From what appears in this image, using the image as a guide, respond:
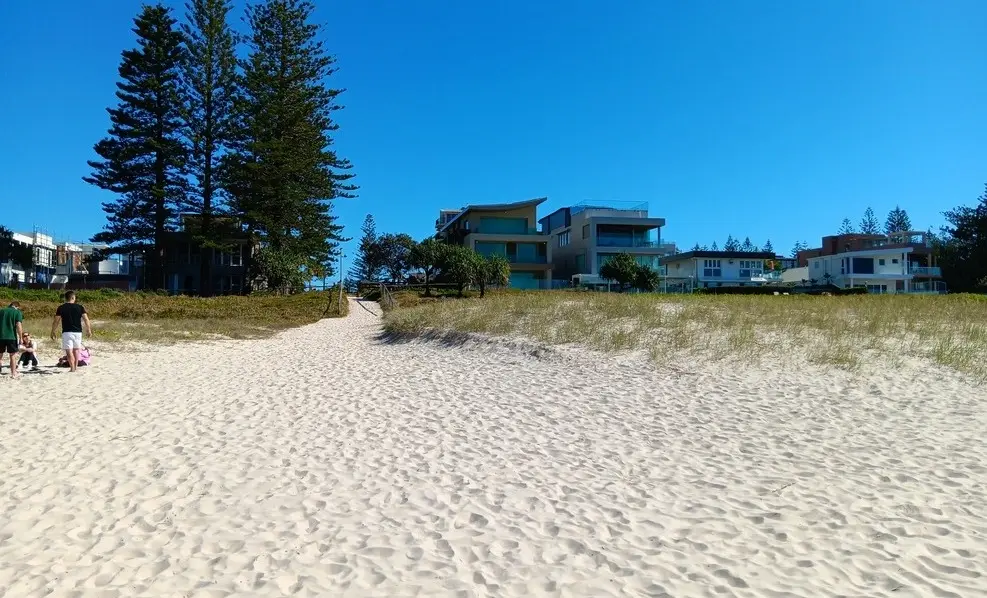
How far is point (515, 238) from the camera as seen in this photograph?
48.7 m

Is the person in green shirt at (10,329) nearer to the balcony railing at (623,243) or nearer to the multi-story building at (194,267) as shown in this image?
the multi-story building at (194,267)

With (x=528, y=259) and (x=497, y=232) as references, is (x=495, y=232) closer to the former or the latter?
(x=497, y=232)

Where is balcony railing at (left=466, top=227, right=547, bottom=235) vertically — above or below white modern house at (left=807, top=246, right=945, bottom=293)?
above

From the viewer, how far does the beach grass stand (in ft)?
64.9

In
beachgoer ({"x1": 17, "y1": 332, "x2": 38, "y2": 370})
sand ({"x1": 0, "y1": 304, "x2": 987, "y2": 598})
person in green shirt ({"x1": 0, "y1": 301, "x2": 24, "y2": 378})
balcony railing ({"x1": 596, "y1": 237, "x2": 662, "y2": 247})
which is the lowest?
sand ({"x1": 0, "y1": 304, "x2": 987, "y2": 598})

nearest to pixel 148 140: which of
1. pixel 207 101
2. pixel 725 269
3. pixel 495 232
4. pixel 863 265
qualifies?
pixel 207 101

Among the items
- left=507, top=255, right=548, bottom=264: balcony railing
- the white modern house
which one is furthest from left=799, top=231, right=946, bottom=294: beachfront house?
left=507, top=255, right=548, bottom=264: balcony railing

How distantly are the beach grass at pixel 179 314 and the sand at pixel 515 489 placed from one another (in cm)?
1111

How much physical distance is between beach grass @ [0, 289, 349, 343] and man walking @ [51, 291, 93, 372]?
20.4 feet

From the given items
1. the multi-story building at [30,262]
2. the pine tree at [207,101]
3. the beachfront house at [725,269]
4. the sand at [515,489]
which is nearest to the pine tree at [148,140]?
the pine tree at [207,101]

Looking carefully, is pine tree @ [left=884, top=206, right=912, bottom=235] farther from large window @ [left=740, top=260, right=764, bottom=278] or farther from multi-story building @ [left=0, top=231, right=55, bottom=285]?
multi-story building @ [left=0, top=231, right=55, bottom=285]

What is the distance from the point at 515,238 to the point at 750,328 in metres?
36.9

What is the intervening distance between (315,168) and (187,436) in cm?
3557

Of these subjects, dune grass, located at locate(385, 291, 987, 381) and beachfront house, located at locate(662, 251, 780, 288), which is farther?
beachfront house, located at locate(662, 251, 780, 288)
